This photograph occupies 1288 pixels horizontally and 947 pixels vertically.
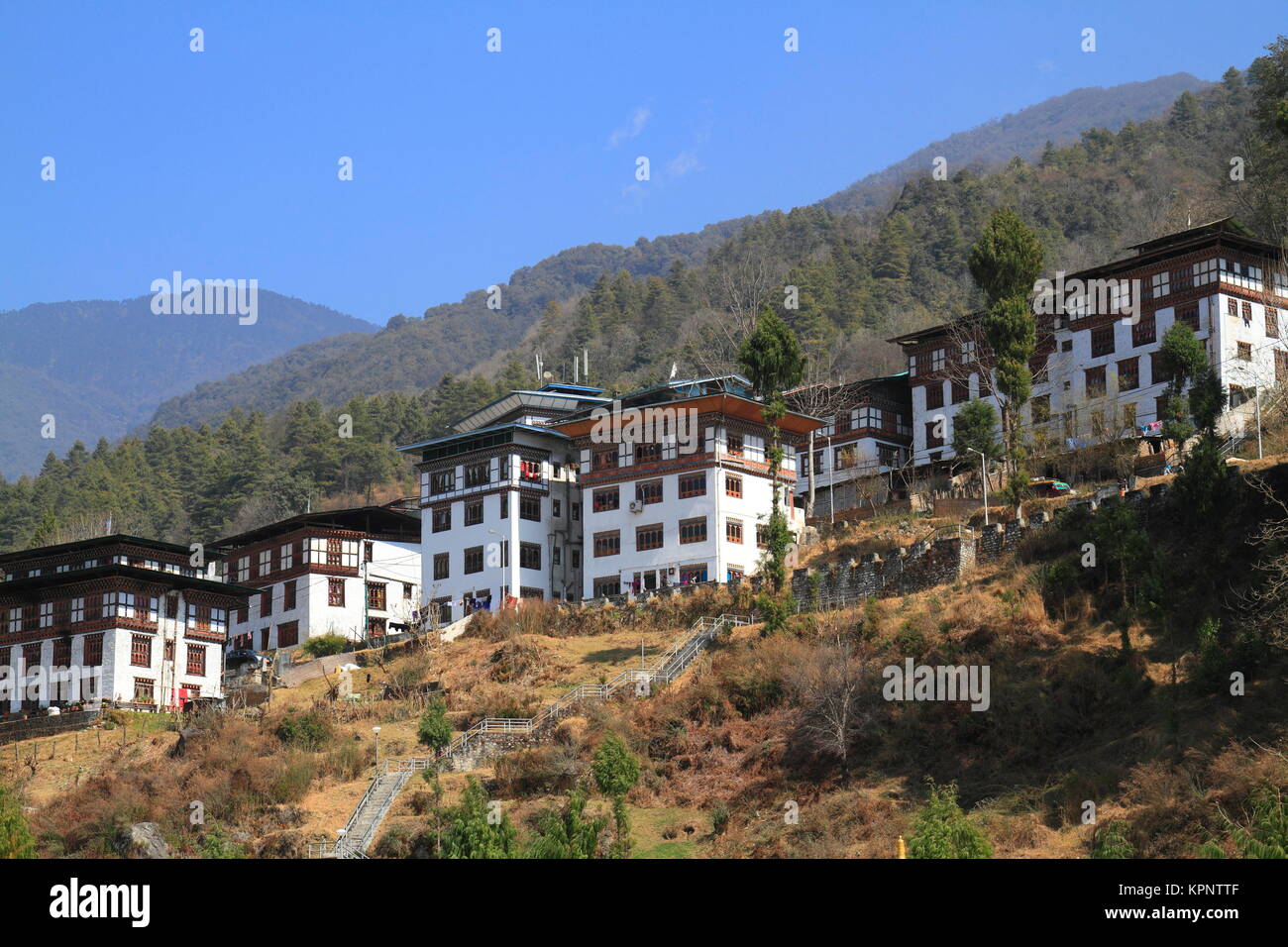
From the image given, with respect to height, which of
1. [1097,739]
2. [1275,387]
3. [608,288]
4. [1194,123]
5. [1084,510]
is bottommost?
[1097,739]

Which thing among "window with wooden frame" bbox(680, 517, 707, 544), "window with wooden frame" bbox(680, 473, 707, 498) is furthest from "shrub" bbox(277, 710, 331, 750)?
"window with wooden frame" bbox(680, 473, 707, 498)

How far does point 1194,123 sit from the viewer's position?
146 metres

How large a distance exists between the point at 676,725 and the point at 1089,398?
3141cm

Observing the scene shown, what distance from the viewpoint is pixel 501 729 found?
5738 centimetres

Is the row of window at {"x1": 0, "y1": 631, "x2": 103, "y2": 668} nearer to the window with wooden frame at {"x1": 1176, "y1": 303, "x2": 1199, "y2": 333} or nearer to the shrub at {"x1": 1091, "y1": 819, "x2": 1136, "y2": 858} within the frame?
the shrub at {"x1": 1091, "y1": 819, "x2": 1136, "y2": 858}

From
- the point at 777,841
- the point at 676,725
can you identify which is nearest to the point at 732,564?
the point at 676,725

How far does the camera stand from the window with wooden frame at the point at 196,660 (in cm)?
7431

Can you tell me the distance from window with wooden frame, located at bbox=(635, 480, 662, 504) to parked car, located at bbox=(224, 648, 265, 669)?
70.3 feet

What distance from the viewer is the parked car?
80.0 meters

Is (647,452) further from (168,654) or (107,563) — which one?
(107,563)

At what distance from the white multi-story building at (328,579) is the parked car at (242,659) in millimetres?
1266
